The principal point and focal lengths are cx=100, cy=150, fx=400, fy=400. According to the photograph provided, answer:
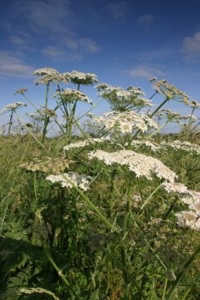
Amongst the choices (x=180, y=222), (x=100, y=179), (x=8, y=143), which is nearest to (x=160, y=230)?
(x=180, y=222)

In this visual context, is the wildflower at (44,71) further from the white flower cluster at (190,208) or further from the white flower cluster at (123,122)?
the white flower cluster at (190,208)

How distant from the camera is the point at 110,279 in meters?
4.75

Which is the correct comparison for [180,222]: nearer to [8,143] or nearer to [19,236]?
[19,236]

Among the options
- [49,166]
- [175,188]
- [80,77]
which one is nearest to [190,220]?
[175,188]

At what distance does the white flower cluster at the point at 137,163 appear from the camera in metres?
3.35

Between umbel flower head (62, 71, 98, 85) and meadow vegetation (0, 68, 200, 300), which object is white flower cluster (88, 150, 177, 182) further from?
umbel flower head (62, 71, 98, 85)

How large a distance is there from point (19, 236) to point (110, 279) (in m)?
1.19

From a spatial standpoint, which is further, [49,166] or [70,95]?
[70,95]

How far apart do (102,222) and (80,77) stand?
2081mm

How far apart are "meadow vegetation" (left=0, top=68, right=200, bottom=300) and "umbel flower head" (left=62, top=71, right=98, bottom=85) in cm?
1

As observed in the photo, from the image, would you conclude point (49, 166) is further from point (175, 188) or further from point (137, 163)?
point (175, 188)

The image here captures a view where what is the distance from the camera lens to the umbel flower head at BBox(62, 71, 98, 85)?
5.63 meters

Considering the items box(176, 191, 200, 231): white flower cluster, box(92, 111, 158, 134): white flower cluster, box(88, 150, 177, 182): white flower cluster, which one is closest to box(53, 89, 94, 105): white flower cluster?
box(92, 111, 158, 134): white flower cluster

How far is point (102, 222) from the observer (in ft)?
15.8
